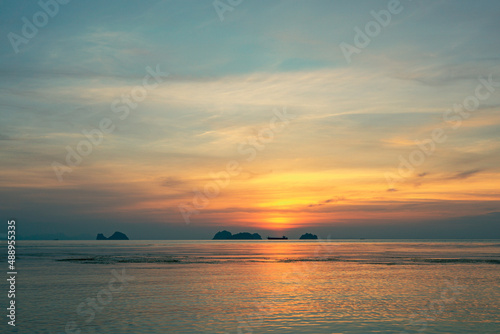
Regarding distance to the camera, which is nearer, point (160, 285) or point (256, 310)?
point (256, 310)

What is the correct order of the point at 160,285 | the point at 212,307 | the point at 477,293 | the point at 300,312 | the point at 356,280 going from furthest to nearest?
the point at 356,280
the point at 160,285
the point at 477,293
the point at 212,307
the point at 300,312

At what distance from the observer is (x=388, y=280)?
177 feet

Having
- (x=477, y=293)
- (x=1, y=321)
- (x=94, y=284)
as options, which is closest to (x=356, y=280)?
(x=477, y=293)

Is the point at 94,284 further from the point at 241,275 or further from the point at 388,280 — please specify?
the point at 388,280

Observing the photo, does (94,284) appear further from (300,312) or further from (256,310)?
(300,312)

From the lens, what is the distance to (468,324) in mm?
29469

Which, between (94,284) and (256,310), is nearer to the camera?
(256,310)

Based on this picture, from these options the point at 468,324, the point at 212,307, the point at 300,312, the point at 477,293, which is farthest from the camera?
the point at 477,293

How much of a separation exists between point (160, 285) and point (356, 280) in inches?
907

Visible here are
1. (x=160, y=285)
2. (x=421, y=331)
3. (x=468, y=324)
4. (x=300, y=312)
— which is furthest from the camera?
(x=160, y=285)

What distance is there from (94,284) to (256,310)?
2337 centimetres

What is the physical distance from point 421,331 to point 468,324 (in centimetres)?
446

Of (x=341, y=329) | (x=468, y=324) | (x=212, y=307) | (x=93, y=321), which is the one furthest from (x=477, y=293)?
(x=93, y=321)

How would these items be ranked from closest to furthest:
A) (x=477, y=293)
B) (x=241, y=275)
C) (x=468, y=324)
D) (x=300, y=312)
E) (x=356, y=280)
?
(x=468, y=324)
(x=300, y=312)
(x=477, y=293)
(x=356, y=280)
(x=241, y=275)
